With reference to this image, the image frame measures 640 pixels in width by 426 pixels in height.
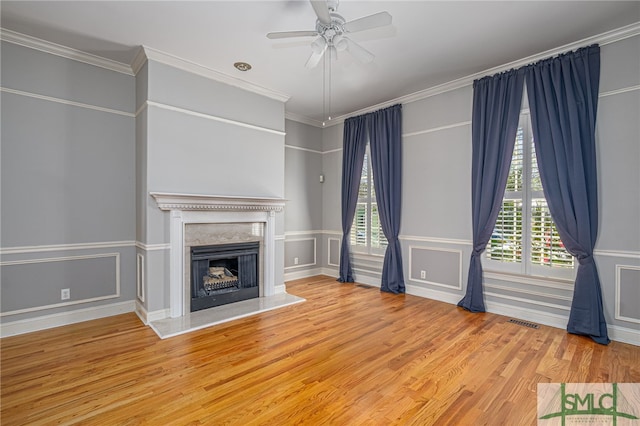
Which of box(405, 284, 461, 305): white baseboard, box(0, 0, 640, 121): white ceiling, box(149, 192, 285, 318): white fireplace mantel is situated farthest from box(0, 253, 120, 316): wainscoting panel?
box(405, 284, 461, 305): white baseboard

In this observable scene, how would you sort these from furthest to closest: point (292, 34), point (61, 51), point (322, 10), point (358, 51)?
point (61, 51)
point (358, 51)
point (292, 34)
point (322, 10)

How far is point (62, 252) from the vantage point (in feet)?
11.5

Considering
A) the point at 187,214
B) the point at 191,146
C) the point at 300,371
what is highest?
the point at 191,146

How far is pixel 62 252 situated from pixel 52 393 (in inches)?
71.5

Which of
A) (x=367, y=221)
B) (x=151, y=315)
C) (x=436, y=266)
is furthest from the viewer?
(x=367, y=221)

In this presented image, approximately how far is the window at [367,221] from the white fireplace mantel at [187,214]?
72.3 inches

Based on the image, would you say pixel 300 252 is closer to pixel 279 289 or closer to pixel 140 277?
pixel 279 289

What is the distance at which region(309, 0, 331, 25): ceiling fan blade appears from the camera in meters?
2.23

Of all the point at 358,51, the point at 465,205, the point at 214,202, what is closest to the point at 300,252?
the point at 214,202

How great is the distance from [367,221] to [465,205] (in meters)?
1.75

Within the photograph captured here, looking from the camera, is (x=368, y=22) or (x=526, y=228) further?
(x=526, y=228)

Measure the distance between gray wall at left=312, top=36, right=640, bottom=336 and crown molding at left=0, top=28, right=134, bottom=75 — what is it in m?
3.66

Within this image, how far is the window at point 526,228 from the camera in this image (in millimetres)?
3531

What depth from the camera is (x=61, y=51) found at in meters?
3.46
